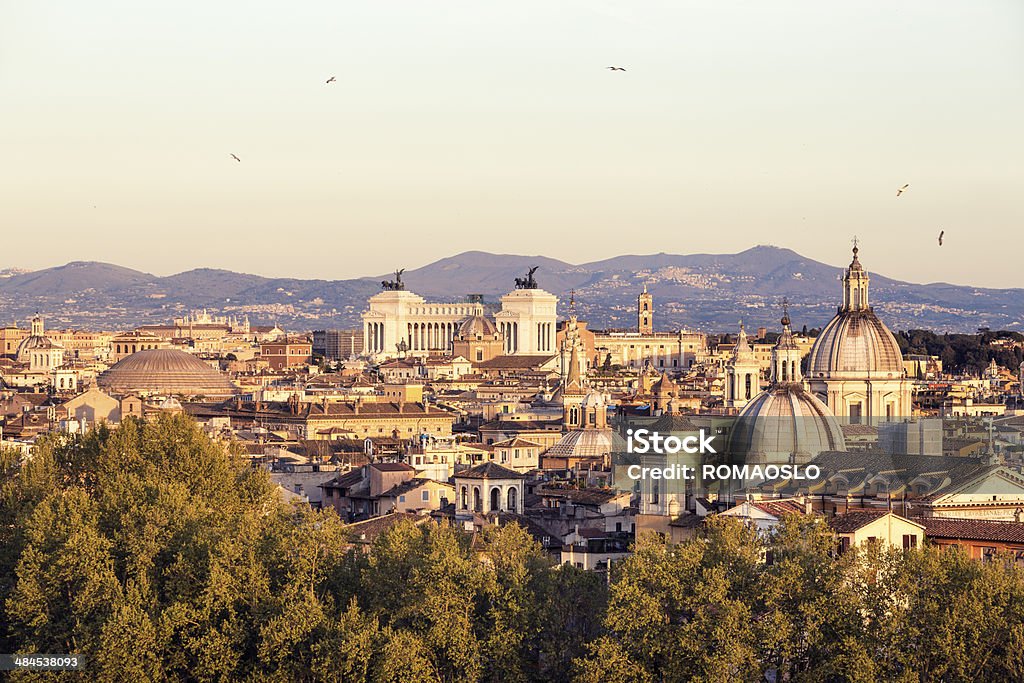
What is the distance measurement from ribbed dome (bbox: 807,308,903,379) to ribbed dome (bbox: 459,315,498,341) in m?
97.1

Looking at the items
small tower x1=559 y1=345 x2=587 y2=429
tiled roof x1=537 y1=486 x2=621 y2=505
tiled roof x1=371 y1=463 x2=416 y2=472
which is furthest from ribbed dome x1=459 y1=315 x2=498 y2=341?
tiled roof x1=537 y1=486 x2=621 y2=505

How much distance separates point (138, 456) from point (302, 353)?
143841mm

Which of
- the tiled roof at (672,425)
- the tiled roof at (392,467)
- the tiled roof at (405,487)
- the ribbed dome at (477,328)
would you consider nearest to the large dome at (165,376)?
the ribbed dome at (477,328)

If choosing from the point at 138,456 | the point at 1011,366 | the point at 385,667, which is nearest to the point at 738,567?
the point at 385,667

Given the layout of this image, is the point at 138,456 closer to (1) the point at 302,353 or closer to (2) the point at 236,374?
(2) the point at 236,374

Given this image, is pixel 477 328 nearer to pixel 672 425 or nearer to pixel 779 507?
pixel 672 425

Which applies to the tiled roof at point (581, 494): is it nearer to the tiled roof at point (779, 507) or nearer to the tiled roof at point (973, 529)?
the tiled roof at point (779, 507)

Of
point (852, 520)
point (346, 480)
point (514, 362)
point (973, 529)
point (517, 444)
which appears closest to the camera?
point (852, 520)

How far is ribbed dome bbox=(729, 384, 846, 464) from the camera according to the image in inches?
2025

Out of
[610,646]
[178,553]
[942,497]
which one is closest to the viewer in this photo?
[610,646]

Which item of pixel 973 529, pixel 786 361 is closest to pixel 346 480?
pixel 973 529

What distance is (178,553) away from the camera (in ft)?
124

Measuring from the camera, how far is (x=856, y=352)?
83.7 metres

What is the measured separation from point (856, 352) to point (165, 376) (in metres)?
62.4
